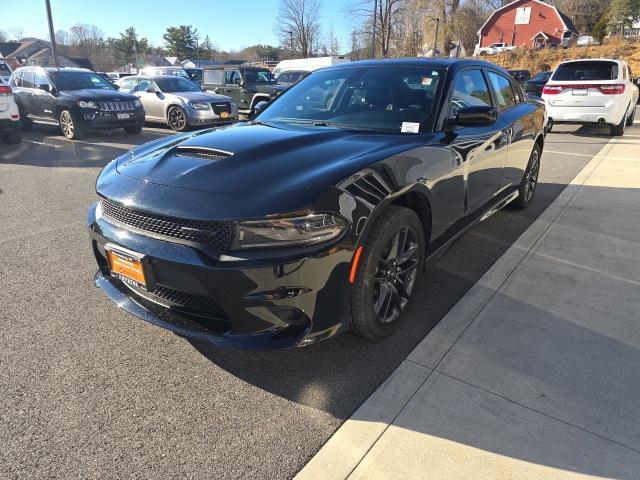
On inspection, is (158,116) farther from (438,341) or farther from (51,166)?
(438,341)

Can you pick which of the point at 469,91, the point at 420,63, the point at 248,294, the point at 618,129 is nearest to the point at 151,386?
the point at 248,294

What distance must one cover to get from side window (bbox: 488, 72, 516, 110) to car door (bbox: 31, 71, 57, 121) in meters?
10.00

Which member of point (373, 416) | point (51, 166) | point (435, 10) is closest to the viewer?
point (373, 416)

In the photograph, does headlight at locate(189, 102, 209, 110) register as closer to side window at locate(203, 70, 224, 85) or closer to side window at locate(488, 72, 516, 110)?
side window at locate(203, 70, 224, 85)

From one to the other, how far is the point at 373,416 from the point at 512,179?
3.32 metres

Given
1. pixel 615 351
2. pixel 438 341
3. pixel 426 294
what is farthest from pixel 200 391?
pixel 615 351

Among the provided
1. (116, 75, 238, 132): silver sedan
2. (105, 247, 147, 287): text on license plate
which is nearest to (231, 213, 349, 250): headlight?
(105, 247, 147, 287): text on license plate

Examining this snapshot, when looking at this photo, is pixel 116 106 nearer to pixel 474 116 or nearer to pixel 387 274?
pixel 474 116

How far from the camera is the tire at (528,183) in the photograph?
5273 millimetres

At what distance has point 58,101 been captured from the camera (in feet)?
34.3

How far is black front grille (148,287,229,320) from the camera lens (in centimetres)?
226

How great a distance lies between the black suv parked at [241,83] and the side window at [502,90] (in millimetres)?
11319

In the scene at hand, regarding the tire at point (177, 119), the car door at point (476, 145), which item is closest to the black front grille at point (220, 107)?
the tire at point (177, 119)

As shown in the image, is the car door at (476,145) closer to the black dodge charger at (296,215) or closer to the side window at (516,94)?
the black dodge charger at (296,215)
